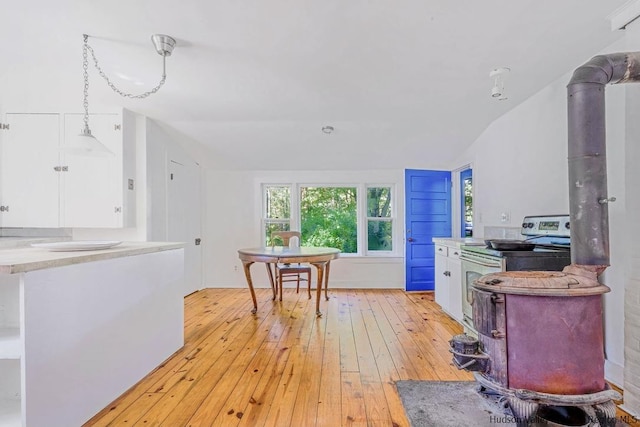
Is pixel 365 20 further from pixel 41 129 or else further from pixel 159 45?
pixel 41 129

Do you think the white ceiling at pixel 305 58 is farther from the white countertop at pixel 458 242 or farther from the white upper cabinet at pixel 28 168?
the white countertop at pixel 458 242

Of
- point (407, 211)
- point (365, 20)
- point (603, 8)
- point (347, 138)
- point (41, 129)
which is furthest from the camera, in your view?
point (407, 211)

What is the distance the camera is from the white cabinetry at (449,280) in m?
3.39

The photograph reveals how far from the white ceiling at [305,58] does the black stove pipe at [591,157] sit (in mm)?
481

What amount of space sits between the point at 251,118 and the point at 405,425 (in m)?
3.27

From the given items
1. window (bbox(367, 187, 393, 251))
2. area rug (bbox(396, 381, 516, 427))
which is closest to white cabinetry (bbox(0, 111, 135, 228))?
area rug (bbox(396, 381, 516, 427))

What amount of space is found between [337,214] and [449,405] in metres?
3.57

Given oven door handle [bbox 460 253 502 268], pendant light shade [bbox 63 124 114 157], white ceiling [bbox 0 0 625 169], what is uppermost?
white ceiling [bbox 0 0 625 169]

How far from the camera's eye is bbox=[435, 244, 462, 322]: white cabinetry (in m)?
3.39

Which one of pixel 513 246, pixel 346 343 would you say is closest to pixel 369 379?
pixel 346 343

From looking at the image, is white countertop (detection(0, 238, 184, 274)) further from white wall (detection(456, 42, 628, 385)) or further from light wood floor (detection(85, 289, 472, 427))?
white wall (detection(456, 42, 628, 385))

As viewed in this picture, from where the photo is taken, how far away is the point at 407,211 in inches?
195

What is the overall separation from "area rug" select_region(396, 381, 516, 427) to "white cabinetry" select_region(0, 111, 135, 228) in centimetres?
317

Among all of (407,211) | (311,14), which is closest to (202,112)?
(311,14)
